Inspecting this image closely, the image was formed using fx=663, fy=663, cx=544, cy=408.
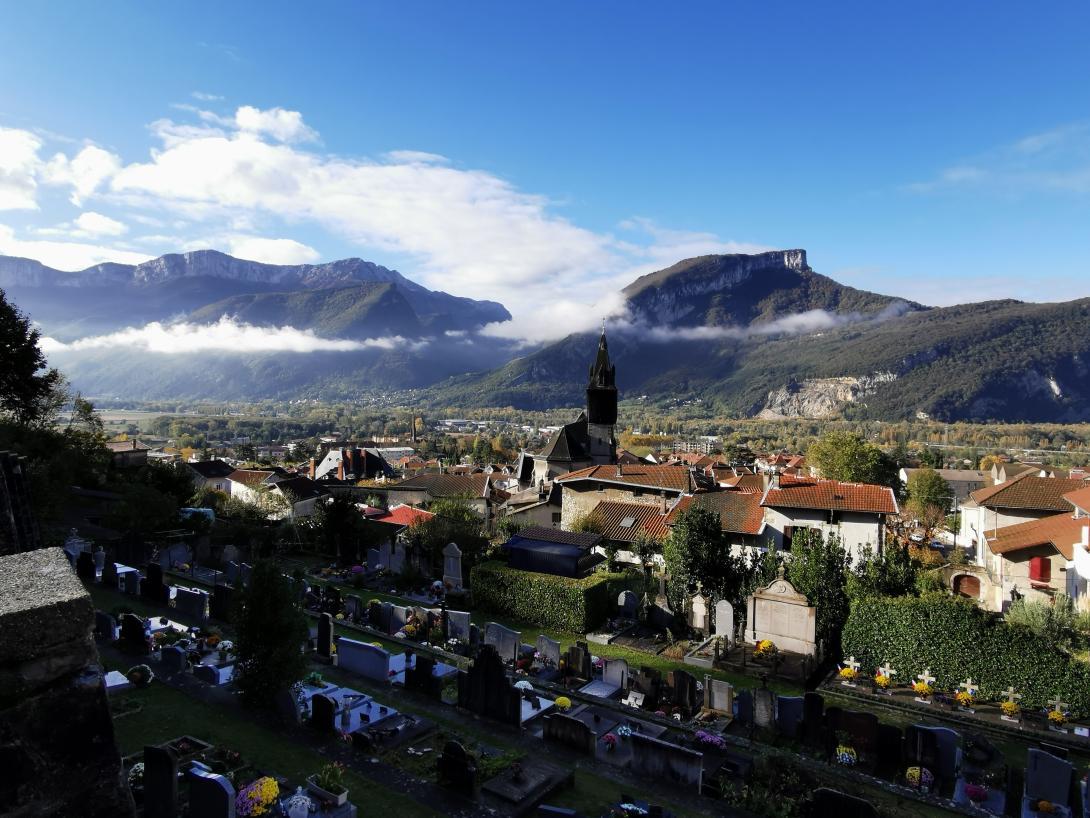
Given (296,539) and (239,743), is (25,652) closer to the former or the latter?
→ (239,743)

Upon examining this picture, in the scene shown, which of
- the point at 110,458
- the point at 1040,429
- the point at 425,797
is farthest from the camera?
the point at 1040,429

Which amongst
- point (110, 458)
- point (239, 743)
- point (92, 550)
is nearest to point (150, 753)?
point (239, 743)

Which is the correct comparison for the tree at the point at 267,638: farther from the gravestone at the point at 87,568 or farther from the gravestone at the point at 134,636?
the gravestone at the point at 87,568

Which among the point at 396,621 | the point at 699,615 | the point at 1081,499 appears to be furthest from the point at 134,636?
the point at 1081,499

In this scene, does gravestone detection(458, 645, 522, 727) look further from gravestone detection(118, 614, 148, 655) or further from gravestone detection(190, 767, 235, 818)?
gravestone detection(118, 614, 148, 655)

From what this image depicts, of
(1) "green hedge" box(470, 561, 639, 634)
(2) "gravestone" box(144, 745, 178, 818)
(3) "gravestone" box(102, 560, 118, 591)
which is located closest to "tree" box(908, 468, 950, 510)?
(1) "green hedge" box(470, 561, 639, 634)

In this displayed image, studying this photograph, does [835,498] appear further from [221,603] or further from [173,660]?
[173,660]
